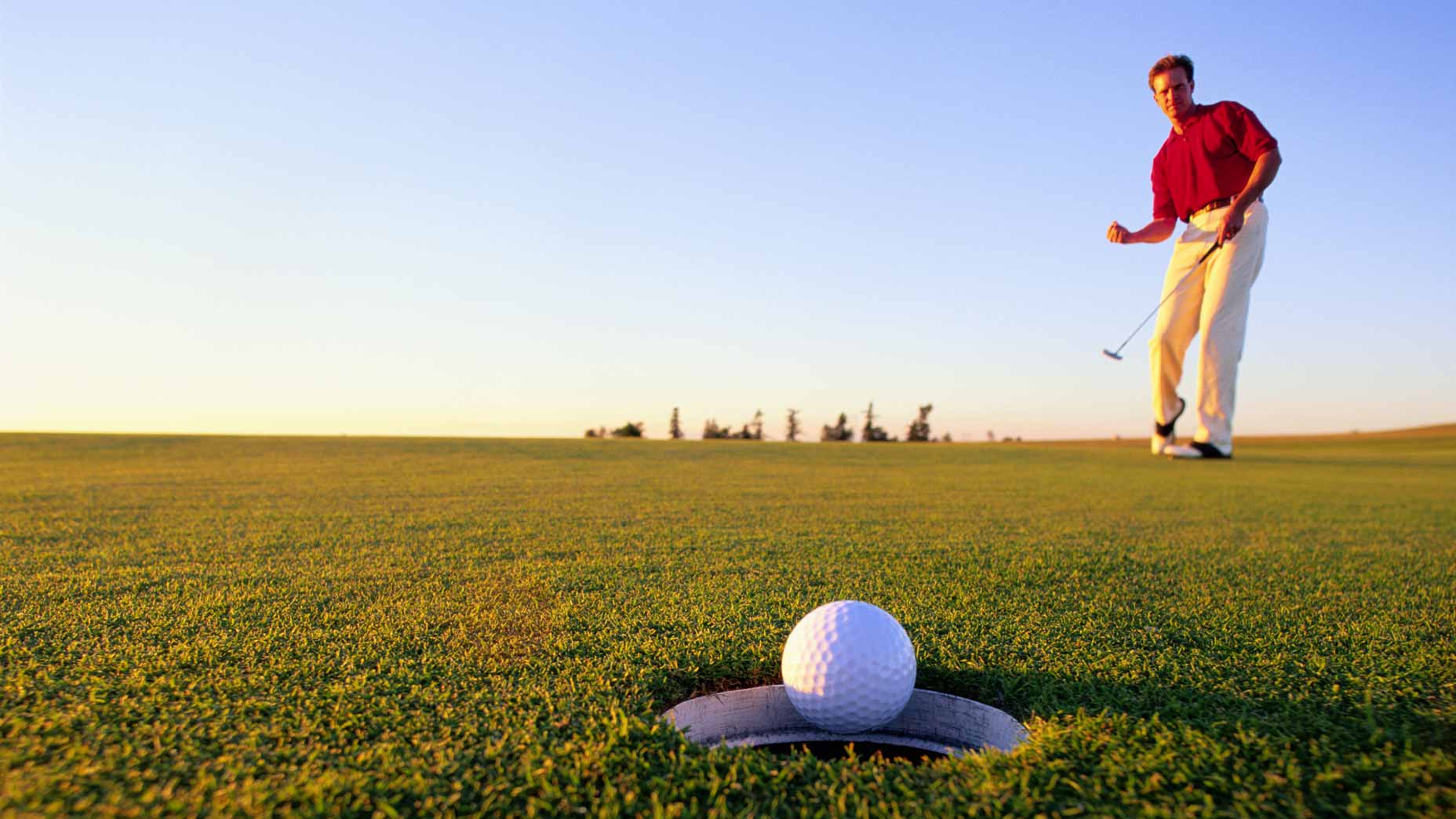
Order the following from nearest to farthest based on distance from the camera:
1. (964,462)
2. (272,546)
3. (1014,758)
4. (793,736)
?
1. (1014,758)
2. (793,736)
3. (272,546)
4. (964,462)

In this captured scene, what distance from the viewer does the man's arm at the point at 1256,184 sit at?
3.35 meters

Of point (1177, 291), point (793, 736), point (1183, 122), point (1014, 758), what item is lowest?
point (793, 736)

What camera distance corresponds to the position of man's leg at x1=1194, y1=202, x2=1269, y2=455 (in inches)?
142

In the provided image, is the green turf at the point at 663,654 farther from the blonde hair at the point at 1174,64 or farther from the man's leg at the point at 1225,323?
the blonde hair at the point at 1174,64

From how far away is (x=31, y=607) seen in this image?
303 cm

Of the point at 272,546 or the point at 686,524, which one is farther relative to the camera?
the point at 686,524

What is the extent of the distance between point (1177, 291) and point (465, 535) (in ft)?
13.2

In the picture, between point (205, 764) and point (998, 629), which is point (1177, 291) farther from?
point (205, 764)

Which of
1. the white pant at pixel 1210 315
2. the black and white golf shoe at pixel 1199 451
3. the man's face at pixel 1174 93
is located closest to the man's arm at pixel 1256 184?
the white pant at pixel 1210 315

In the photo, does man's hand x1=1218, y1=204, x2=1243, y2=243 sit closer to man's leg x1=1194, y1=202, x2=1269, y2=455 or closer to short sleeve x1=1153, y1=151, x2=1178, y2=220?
man's leg x1=1194, y1=202, x2=1269, y2=455

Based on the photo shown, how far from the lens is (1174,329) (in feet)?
13.0

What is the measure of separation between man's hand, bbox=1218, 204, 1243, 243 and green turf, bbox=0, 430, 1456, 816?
1.53 m

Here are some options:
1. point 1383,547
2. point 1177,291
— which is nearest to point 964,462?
point 1383,547

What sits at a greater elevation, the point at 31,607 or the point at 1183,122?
the point at 1183,122
